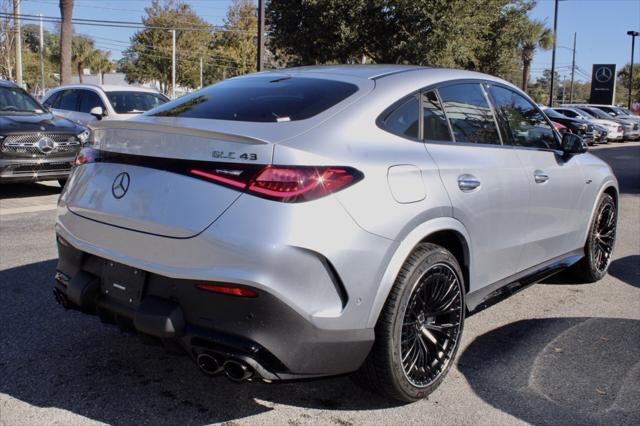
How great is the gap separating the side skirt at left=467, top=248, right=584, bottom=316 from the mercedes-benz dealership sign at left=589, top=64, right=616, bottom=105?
44497 mm

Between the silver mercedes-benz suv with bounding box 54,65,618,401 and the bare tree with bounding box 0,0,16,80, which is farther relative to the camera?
the bare tree with bounding box 0,0,16,80

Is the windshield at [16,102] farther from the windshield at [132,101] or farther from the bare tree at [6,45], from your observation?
the bare tree at [6,45]

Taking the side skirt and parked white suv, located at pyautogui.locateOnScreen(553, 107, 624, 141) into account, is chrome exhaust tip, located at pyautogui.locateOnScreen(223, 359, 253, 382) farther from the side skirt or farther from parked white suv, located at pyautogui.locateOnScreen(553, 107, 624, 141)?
parked white suv, located at pyautogui.locateOnScreen(553, 107, 624, 141)

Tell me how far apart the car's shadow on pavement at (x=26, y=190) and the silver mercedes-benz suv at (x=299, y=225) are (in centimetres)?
686

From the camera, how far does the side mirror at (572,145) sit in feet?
15.0

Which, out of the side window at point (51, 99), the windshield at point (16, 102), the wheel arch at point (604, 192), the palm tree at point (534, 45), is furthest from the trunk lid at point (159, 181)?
the palm tree at point (534, 45)

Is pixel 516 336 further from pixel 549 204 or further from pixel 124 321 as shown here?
pixel 124 321

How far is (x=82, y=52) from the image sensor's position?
70.2 m

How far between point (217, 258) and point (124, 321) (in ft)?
2.12

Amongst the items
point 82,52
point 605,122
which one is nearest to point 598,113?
point 605,122

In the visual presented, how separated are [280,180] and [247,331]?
2.08ft

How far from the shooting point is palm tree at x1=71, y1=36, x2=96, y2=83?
69.9 m

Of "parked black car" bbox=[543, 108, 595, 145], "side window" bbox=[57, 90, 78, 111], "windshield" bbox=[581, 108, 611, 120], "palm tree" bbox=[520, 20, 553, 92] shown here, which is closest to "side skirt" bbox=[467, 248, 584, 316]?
"side window" bbox=[57, 90, 78, 111]

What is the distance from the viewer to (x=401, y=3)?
779 inches
